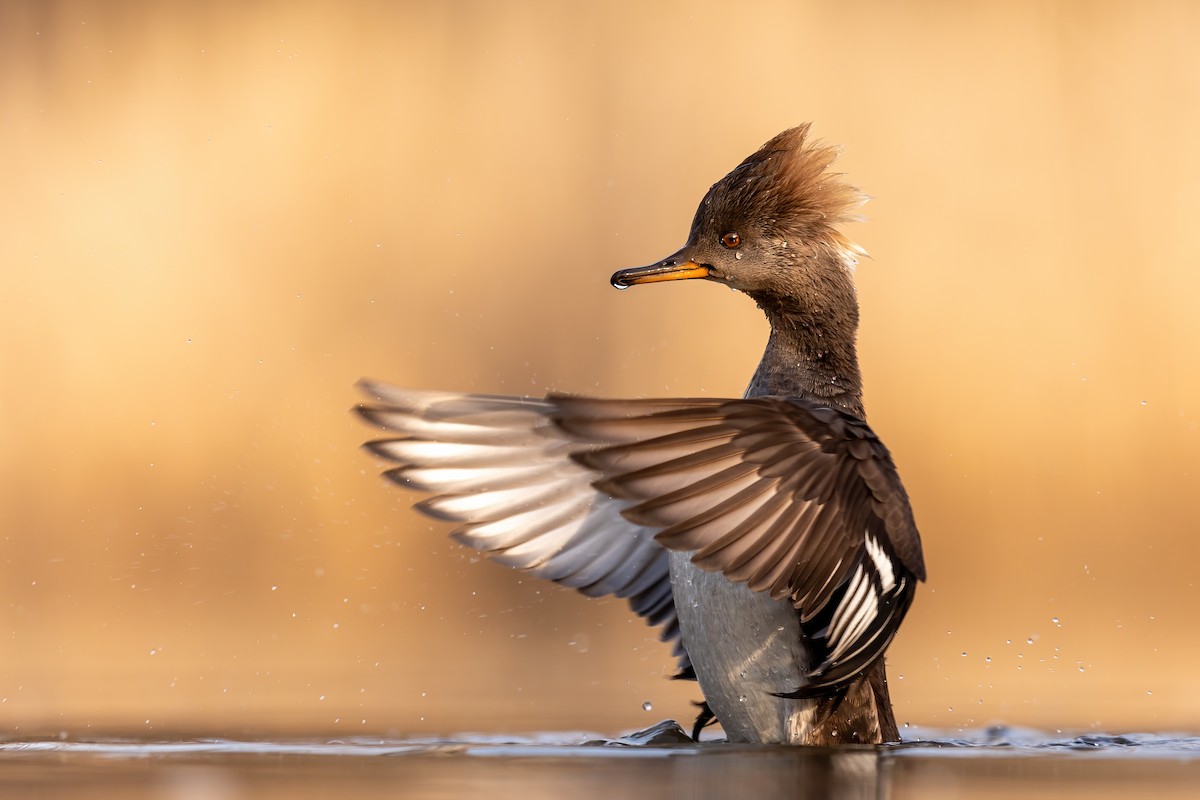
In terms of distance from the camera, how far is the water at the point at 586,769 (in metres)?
3.82

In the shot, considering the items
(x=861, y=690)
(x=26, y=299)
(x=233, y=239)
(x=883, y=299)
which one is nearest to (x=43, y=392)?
(x=26, y=299)

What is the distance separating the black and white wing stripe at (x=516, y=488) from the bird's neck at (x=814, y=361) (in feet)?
1.96

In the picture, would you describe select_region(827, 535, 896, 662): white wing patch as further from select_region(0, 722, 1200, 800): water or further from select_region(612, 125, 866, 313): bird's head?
select_region(612, 125, 866, 313): bird's head

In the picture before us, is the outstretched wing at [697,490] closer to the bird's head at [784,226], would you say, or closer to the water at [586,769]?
the water at [586,769]

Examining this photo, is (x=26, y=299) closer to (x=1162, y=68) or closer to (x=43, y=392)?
(x=43, y=392)

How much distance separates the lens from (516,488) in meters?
4.66

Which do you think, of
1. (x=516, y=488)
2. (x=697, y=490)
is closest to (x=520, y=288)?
(x=516, y=488)

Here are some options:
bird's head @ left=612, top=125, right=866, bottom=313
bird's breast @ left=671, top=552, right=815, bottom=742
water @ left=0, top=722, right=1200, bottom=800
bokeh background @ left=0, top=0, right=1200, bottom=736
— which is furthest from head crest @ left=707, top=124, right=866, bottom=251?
bokeh background @ left=0, top=0, right=1200, bottom=736

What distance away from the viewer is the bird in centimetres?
396

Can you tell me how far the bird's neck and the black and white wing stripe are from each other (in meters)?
0.60

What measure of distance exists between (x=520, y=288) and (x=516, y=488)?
4994mm

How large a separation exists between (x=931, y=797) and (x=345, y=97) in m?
7.31

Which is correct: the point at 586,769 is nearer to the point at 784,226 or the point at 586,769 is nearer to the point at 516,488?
the point at 516,488

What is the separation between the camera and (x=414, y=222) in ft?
32.1
